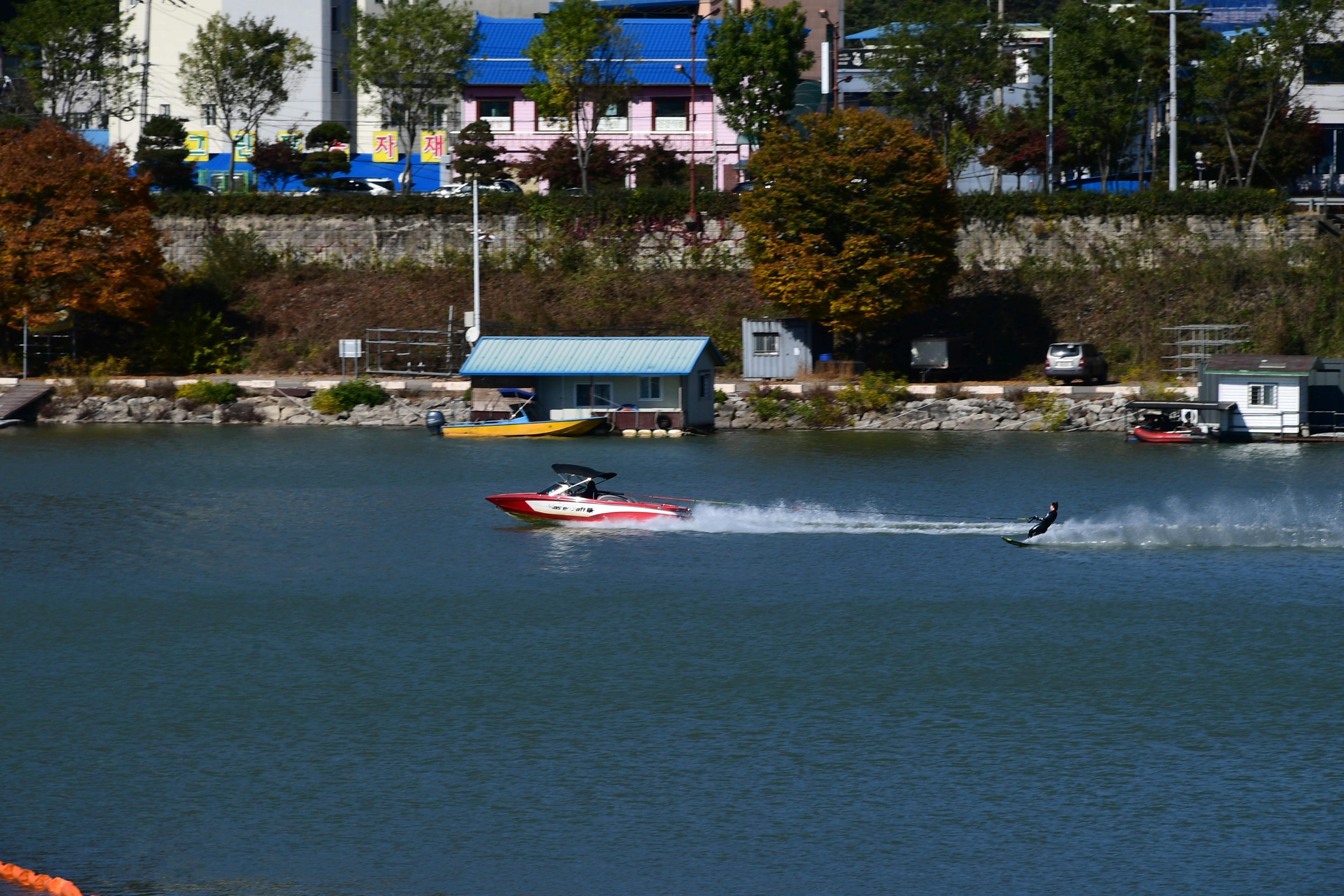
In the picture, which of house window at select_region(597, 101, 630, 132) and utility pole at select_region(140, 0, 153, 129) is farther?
utility pole at select_region(140, 0, 153, 129)

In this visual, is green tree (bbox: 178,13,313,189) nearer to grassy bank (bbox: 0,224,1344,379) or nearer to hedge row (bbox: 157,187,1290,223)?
hedge row (bbox: 157,187,1290,223)

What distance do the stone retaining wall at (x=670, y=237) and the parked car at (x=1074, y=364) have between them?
8841mm

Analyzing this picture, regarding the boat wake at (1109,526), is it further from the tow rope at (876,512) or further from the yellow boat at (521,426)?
the yellow boat at (521,426)

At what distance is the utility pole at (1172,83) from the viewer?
71000 mm

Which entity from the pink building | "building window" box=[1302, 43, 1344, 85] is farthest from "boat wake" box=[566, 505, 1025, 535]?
the pink building

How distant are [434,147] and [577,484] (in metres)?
61.9

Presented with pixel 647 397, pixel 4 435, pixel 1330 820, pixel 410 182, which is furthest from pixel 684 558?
pixel 410 182

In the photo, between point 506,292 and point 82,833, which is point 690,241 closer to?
point 506,292

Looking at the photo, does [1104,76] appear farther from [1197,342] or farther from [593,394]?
[593,394]

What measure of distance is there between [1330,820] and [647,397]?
45.7 metres

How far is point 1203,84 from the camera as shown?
7781 cm

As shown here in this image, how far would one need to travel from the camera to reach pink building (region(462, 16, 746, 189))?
94125 mm

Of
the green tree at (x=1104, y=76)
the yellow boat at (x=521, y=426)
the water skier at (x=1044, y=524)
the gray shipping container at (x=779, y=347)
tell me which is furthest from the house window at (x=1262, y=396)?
the yellow boat at (x=521, y=426)

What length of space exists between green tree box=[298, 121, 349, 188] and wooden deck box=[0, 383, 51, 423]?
22072 mm
